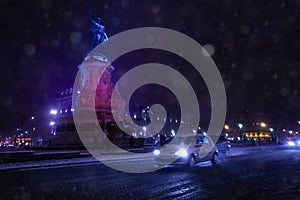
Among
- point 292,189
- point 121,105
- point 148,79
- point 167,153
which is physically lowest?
point 292,189

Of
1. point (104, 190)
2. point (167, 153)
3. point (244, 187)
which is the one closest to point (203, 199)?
point (244, 187)

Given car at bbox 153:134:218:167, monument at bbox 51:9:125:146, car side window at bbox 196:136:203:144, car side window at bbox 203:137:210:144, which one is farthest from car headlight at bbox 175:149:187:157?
monument at bbox 51:9:125:146

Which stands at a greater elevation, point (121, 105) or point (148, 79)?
point (148, 79)

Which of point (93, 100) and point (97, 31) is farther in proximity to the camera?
point (97, 31)

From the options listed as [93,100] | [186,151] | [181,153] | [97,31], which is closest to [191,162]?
[186,151]

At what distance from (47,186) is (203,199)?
5709 millimetres

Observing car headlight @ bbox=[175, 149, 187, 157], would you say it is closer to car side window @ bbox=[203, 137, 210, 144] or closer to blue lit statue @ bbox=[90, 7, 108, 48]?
car side window @ bbox=[203, 137, 210, 144]

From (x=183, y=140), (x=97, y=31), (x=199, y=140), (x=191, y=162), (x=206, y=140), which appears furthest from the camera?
(x=97, y=31)

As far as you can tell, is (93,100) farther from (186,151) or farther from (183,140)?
(186,151)

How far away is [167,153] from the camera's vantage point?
15203 mm

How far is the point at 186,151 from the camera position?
15.2m

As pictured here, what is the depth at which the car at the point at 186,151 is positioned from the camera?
1503 centimetres

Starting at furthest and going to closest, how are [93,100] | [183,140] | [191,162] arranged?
[93,100], [183,140], [191,162]

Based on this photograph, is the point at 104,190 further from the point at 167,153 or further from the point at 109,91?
Result: the point at 109,91
